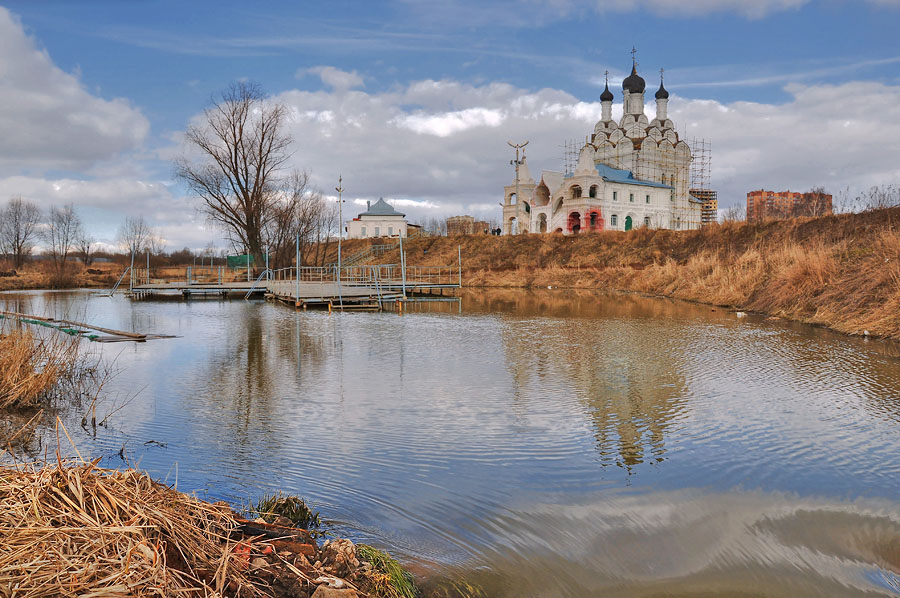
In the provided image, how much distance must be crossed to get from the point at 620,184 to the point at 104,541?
55681 millimetres

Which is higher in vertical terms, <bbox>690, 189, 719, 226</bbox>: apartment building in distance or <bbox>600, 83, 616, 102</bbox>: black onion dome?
<bbox>600, 83, 616, 102</bbox>: black onion dome

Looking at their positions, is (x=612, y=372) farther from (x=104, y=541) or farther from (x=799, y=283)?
(x=799, y=283)

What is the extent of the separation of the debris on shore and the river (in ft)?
3.00

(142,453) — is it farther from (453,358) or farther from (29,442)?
(453,358)

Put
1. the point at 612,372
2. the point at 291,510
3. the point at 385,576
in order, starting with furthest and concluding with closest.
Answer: the point at 612,372, the point at 291,510, the point at 385,576

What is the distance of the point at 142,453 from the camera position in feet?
18.0

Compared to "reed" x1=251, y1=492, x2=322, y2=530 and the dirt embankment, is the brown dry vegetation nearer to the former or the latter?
the dirt embankment

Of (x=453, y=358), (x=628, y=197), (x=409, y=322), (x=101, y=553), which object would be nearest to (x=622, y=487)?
(x=101, y=553)

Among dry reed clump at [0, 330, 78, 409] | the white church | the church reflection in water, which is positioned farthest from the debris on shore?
the white church

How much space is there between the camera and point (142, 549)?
2385mm

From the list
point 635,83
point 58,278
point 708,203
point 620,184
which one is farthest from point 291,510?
point 708,203

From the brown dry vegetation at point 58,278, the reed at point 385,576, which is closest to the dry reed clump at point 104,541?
the reed at point 385,576

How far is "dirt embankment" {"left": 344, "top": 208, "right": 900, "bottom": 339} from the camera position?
14.5 meters

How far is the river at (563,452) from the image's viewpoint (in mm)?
3779
